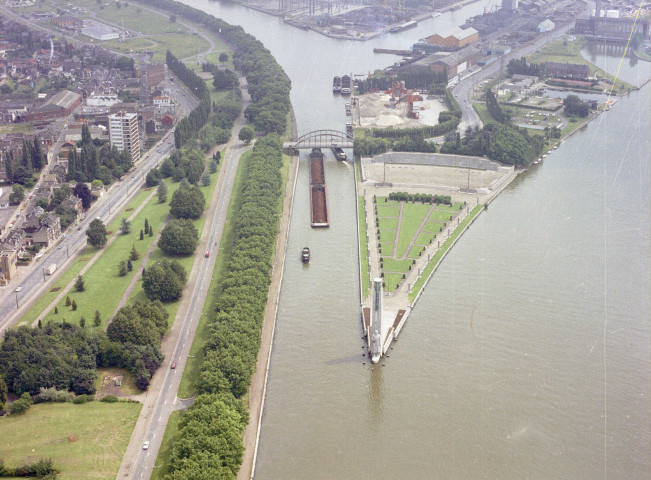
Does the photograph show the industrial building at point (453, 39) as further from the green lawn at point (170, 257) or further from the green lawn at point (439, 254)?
the green lawn at point (439, 254)

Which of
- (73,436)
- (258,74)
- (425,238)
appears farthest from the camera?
(258,74)

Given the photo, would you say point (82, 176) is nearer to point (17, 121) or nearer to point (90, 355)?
point (17, 121)

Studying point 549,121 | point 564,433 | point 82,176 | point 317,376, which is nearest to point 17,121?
point 82,176

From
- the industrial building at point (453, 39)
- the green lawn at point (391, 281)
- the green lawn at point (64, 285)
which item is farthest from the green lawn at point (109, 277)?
the industrial building at point (453, 39)

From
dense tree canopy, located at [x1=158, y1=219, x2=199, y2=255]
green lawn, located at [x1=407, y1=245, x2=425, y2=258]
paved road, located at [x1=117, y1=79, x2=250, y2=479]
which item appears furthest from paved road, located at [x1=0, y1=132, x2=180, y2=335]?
green lawn, located at [x1=407, y1=245, x2=425, y2=258]

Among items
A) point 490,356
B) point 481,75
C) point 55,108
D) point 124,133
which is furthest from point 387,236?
point 481,75

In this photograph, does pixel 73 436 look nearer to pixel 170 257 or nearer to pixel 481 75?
pixel 170 257
